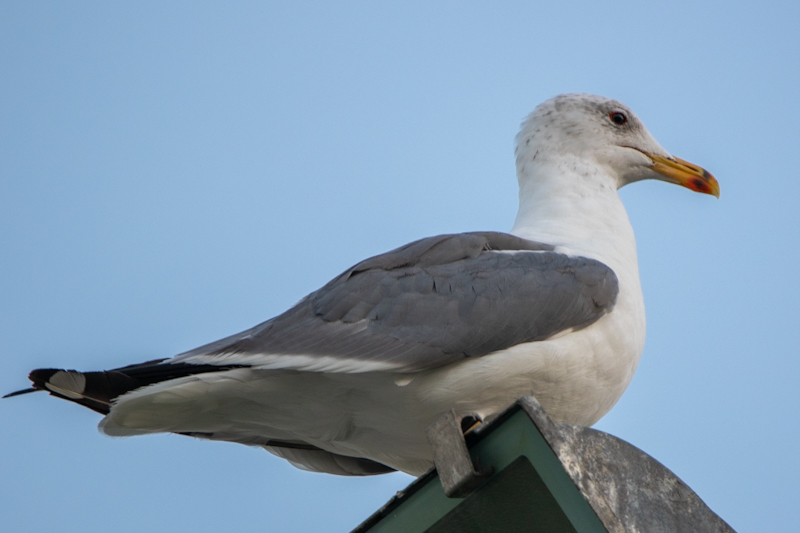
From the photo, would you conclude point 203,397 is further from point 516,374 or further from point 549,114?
point 549,114

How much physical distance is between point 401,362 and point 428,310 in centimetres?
31

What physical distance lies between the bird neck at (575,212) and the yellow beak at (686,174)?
12.8 inches

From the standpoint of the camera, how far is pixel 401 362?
3646 mm

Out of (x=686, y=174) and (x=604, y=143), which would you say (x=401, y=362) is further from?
(x=686, y=174)

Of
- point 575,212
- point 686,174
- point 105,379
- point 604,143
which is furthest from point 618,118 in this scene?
point 105,379

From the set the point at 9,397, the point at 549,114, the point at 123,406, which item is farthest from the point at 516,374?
the point at 549,114

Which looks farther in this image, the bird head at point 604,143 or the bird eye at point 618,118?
the bird eye at point 618,118

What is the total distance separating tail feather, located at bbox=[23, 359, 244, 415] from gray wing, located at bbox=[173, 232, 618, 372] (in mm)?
66

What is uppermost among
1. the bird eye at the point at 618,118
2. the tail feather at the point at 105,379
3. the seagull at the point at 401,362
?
the bird eye at the point at 618,118

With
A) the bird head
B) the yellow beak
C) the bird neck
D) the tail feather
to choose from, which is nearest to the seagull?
the tail feather

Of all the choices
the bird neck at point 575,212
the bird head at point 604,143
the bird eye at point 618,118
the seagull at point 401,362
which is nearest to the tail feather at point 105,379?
the seagull at point 401,362

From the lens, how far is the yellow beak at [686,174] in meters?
5.61

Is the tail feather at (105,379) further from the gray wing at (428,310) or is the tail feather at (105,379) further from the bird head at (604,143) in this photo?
the bird head at (604,143)

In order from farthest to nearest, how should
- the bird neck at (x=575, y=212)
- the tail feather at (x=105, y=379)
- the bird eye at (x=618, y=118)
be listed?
the bird eye at (x=618, y=118) → the bird neck at (x=575, y=212) → the tail feather at (x=105, y=379)
